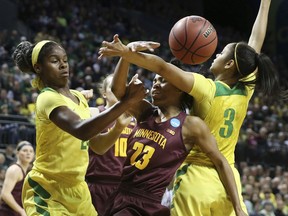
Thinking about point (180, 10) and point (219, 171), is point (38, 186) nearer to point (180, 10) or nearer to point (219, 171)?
point (219, 171)

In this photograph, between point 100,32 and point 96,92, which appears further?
point 100,32

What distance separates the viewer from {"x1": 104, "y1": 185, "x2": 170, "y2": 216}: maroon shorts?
4.36 meters

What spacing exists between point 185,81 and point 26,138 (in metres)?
7.80

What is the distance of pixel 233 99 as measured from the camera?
4871 millimetres

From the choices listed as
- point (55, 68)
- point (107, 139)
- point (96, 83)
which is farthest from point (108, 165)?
point (96, 83)

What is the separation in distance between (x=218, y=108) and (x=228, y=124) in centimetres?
16

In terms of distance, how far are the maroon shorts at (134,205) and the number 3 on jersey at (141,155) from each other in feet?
0.57

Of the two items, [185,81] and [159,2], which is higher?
[185,81]

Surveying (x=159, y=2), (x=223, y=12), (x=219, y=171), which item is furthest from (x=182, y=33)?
(x=223, y=12)

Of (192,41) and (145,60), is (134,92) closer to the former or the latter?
(145,60)

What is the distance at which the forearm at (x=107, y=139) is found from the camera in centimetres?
454

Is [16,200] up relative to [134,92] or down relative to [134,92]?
down

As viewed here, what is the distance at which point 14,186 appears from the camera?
731cm

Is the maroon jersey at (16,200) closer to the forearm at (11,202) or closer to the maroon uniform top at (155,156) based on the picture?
the forearm at (11,202)
